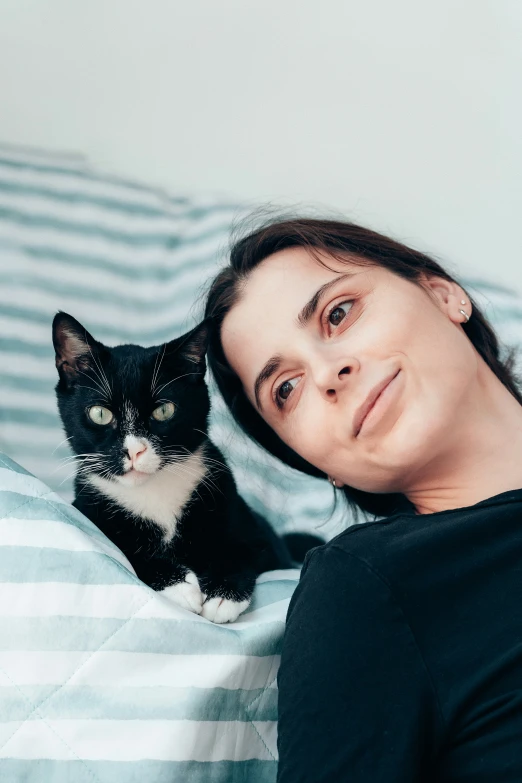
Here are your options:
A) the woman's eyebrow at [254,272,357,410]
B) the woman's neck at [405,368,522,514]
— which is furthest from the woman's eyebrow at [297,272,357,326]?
the woman's neck at [405,368,522,514]

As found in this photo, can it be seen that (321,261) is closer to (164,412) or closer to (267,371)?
(267,371)

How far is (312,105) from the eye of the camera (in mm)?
1515

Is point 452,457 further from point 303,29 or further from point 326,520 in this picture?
point 303,29

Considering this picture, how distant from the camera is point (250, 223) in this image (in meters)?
1.45

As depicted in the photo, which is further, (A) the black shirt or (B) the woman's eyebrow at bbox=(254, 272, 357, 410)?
(B) the woman's eyebrow at bbox=(254, 272, 357, 410)

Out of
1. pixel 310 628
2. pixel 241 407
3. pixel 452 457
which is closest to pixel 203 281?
pixel 241 407

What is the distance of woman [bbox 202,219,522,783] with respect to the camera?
0.78m

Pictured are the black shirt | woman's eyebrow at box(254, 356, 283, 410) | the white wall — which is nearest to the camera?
the black shirt

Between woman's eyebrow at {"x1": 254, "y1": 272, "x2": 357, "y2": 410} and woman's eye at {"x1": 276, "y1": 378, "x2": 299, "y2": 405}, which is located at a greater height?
woman's eyebrow at {"x1": 254, "y1": 272, "x2": 357, "y2": 410}

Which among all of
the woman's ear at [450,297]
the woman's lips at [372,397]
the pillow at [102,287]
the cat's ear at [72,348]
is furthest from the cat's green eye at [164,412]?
the woman's ear at [450,297]

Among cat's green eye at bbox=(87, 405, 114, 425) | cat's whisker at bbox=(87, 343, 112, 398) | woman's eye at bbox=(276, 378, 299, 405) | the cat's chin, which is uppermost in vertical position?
woman's eye at bbox=(276, 378, 299, 405)

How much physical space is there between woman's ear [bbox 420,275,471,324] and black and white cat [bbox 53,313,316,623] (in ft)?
Result: 1.26

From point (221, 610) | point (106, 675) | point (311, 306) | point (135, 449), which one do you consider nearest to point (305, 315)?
point (311, 306)

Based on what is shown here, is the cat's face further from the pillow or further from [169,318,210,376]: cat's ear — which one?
the pillow
